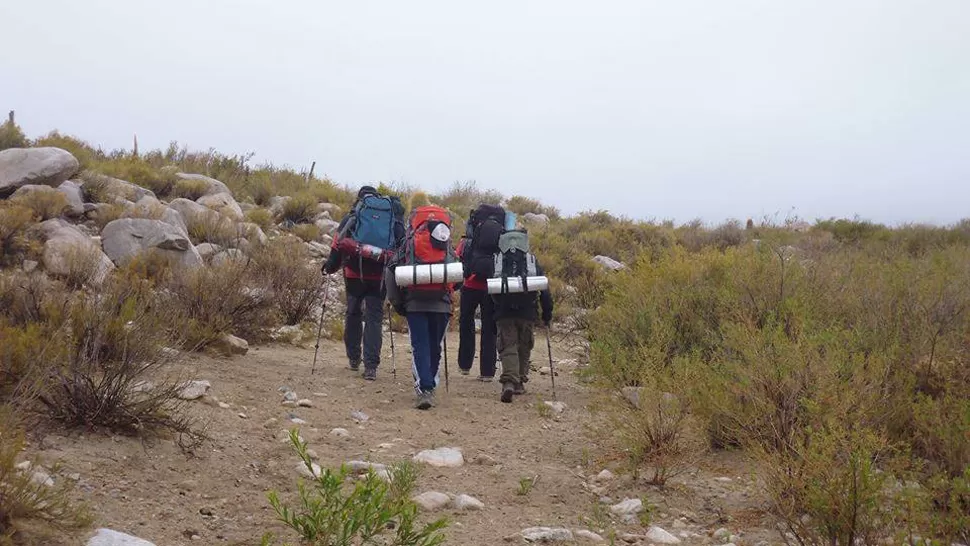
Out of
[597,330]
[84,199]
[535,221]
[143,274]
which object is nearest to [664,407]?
[597,330]

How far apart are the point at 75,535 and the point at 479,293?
17.6ft

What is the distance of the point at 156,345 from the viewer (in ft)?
16.0

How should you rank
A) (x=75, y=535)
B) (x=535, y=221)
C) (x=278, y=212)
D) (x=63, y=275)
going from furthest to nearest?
(x=535, y=221), (x=278, y=212), (x=63, y=275), (x=75, y=535)

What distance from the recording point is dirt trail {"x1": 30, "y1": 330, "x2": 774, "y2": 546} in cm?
388

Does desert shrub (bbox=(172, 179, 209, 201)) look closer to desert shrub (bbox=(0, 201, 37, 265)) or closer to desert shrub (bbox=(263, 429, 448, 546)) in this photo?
desert shrub (bbox=(0, 201, 37, 265))

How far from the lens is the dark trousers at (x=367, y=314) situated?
787cm

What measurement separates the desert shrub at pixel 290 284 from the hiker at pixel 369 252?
132 inches

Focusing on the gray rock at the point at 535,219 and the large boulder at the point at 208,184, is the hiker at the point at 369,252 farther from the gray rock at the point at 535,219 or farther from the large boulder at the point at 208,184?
the gray rock at the point at 535,219

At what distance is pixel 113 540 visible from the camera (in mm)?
3191

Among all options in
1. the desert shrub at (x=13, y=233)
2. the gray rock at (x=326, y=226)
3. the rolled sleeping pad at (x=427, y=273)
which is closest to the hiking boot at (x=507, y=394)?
the rolled sleeping pad at (x=427, y=273)

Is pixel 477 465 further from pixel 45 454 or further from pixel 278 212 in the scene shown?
pixel 278 212

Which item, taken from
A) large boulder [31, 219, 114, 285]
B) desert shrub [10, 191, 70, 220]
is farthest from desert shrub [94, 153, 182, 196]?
large boulder [31, 219, 114, 285]

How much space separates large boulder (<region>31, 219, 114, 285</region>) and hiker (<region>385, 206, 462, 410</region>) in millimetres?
2974

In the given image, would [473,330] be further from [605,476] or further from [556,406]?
[605,476]
